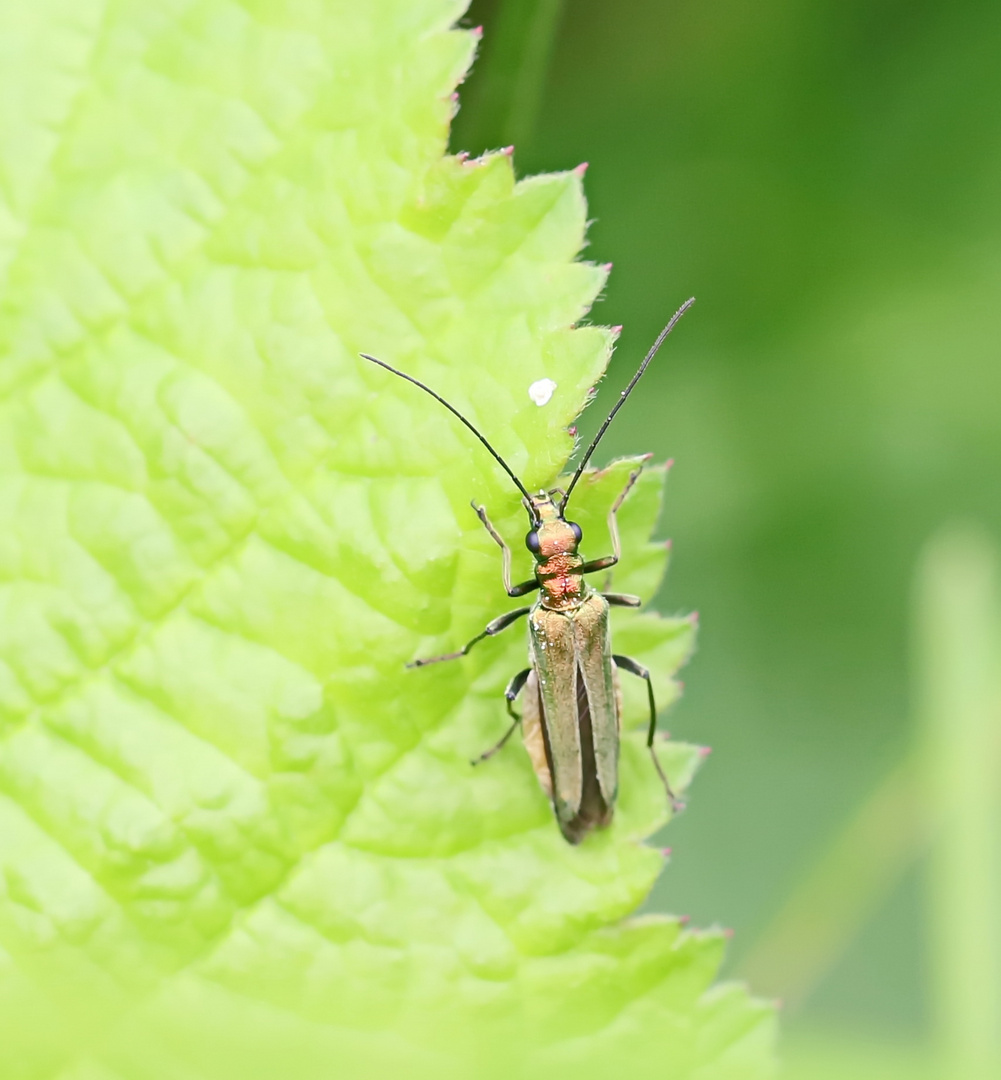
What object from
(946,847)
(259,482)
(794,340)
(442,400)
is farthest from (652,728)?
(794,340)

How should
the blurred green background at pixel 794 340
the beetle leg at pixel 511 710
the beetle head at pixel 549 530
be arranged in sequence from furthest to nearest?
the blurred green background at pixel 794 340 < the beetle head at pixel 549 530 < the beetle leg at pixel 511 710

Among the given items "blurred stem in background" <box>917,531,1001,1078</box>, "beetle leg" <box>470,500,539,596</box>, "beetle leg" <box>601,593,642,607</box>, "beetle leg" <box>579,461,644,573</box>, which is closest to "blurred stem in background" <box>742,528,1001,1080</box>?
"blurred stem in background" <box>917,531,1001,1078</box>

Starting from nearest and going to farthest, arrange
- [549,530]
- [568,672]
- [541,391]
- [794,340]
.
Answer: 1. [541,391]
2. [549,530]
3. [568,672]
4. [794,340]

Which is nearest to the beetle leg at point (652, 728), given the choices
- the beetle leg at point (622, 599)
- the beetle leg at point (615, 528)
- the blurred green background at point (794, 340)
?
the beetle leg at point (622, 599)

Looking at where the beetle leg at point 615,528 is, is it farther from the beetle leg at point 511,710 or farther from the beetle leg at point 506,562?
the beetle leg at point 511,710

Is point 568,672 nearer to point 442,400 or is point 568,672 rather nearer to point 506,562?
point 506,562

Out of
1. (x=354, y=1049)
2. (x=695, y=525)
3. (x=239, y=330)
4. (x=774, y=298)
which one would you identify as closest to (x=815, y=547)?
(x=695, y=525)
